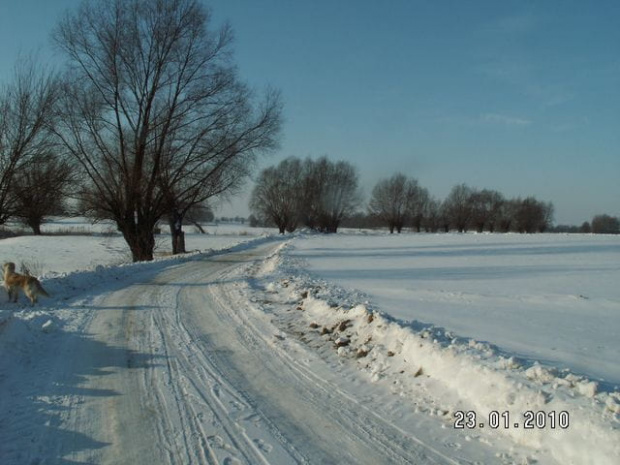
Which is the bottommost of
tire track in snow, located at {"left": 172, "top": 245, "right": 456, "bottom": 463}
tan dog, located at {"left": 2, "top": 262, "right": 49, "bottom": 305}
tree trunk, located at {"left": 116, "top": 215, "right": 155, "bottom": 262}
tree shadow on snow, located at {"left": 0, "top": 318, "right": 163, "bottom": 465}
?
tire track in snow, located at {"left": 172, "top": 245, "right": 456, "bottom": 463}

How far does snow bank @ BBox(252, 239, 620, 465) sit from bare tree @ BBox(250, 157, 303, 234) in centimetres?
6237

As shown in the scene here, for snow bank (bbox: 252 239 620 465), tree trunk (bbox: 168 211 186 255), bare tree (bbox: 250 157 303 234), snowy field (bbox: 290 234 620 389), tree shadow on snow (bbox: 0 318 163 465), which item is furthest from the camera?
bare tree (bbox: 250 157 303 234)

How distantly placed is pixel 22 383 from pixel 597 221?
14164cm

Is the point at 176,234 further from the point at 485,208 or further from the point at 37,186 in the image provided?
the point at 485,208

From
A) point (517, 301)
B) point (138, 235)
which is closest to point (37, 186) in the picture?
point (138, 235)

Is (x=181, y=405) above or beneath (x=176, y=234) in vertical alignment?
Result: beneath

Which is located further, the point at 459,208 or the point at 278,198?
the point at 459,208

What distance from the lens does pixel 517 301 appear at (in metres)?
10.1

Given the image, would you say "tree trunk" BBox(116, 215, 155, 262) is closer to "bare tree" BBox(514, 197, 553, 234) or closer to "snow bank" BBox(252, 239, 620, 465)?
"snow bank" BBox(252, 239, 620, 465)

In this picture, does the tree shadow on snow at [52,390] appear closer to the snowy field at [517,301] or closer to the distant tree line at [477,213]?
the snowy field at [517,301]

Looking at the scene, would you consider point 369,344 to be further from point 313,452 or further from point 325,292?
point 325,292

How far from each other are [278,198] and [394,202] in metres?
30.1

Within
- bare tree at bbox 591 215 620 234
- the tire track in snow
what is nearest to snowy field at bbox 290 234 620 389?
the tire track in snow

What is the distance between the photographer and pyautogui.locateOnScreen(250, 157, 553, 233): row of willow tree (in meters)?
71.0
